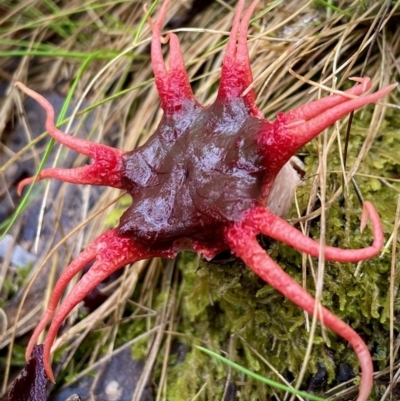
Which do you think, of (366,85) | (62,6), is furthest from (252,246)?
(62,6)

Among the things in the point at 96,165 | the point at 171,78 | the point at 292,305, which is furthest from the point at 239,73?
the point at 292,305

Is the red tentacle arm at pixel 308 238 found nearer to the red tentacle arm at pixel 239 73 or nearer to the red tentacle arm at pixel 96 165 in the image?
the red tentacle arm at pixel 239 73

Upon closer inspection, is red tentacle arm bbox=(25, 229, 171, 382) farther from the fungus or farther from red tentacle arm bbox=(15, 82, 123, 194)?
red tentacle arm bbox=(15, 82, 123, 194)

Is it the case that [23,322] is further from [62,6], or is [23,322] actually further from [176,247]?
[62,6]

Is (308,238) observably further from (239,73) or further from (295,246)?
(239,73)

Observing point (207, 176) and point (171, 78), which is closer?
point (207, 176)
